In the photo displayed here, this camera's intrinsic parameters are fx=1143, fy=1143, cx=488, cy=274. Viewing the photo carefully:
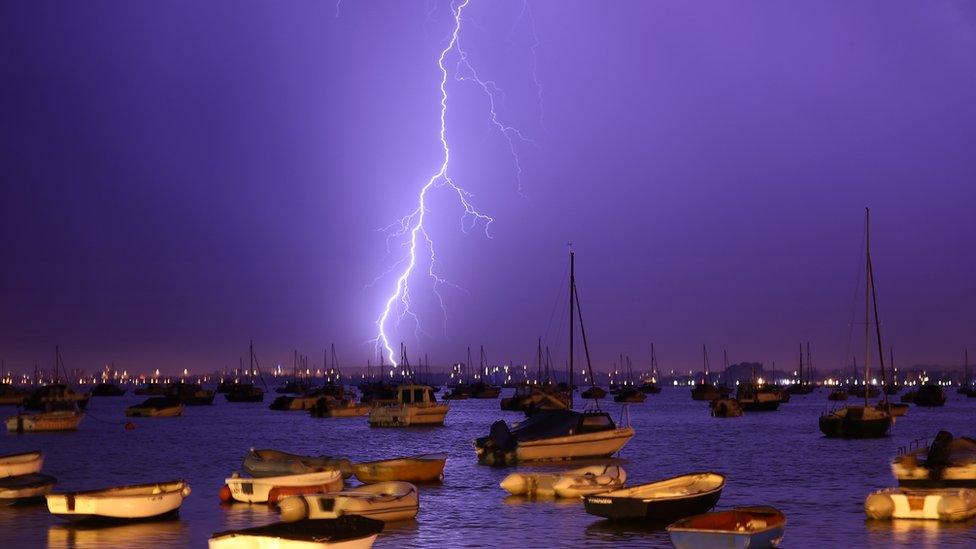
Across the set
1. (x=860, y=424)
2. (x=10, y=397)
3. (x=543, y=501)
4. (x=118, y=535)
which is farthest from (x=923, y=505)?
(x=10, y=397)

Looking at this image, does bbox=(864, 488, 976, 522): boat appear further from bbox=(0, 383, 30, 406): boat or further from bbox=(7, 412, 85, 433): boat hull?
bbox=(0, 383, 30, 406): boat

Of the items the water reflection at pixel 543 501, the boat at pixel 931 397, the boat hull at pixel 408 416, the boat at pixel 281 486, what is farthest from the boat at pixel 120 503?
the boat at pixel 931 397

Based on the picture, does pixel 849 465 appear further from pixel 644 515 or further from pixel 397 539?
pixel 397 539

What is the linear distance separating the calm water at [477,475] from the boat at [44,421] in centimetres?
171

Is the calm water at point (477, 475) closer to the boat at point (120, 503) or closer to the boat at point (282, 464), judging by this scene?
the boat at point (120, 503)

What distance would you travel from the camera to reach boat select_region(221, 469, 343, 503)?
106 ft

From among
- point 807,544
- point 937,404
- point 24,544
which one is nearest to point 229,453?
point 24,544

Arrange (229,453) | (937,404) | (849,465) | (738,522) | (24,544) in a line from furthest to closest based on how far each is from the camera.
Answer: (937,404) → (229,453) → (849,465) → (24,544) → (738,522)

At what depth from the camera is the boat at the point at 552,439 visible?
158ft

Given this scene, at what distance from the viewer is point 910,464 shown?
37281mm

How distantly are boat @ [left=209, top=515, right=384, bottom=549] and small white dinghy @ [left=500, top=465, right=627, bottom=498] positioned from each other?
13.0 meters

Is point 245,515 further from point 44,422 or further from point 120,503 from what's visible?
point 44,422

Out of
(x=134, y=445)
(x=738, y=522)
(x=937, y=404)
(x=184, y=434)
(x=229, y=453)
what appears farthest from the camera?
(x=937, y=404)

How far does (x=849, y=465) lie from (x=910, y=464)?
47.8 ft
